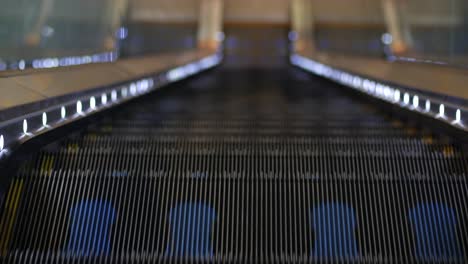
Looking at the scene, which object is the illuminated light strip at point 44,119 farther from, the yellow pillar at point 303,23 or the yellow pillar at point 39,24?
the yellow pillar at point 303,23

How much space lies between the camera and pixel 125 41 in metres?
10.1

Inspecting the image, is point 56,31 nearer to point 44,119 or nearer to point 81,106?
point 81,106

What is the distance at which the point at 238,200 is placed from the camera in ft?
10.5

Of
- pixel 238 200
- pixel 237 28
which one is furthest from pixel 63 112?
pixel 237 28

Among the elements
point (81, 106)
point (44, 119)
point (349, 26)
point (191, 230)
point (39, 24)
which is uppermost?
point (39, 24)

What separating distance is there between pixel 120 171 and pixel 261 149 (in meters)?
0.93

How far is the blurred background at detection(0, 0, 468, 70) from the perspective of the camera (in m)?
5.70

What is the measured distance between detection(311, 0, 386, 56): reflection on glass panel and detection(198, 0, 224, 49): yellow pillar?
6.92 feet

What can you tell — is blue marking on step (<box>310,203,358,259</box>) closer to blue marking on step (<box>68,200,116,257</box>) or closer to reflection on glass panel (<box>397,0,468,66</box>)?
blue marking on step (<box>68,200,116,257</box>)

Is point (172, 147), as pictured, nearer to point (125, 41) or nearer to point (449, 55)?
point (449, 55)

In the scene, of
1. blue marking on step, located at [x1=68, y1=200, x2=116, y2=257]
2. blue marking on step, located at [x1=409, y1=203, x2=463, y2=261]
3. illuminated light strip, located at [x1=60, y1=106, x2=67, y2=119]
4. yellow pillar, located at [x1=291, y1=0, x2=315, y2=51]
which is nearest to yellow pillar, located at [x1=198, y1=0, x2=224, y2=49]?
yellow pillar, located at [x1=291, y1=0, x2=315, y2=51]

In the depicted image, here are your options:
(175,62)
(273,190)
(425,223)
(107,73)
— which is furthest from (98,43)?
(425,223)

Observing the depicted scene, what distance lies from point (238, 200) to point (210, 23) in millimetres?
11062

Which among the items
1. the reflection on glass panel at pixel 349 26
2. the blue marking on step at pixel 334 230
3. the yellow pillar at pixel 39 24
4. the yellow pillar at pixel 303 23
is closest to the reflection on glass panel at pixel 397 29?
the reflection on glass panel at pixel 349 26
